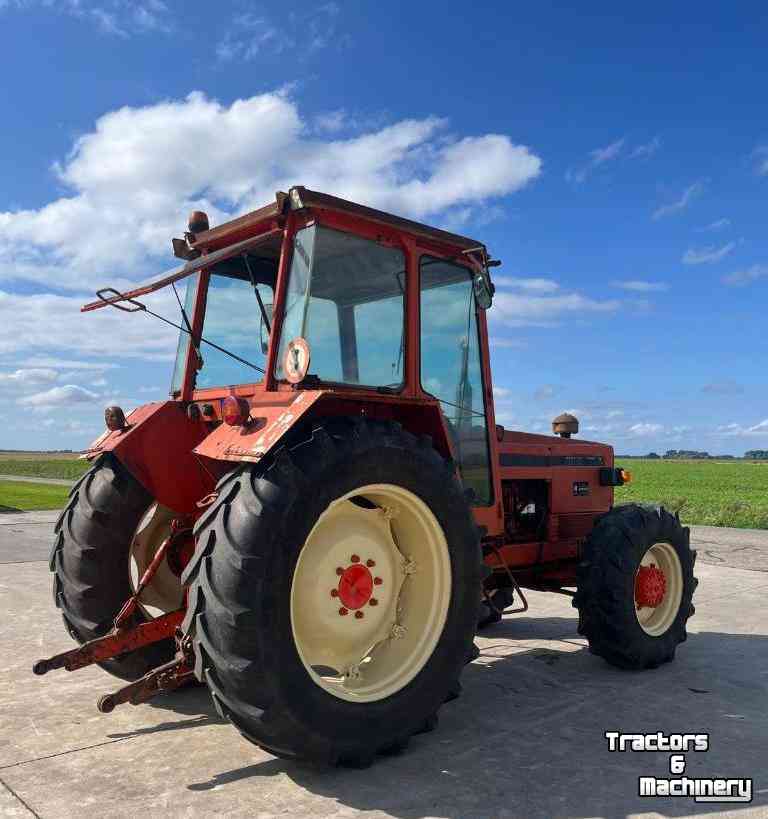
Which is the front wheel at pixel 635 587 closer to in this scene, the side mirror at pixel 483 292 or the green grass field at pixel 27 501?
the side mirror at pixel 483 292

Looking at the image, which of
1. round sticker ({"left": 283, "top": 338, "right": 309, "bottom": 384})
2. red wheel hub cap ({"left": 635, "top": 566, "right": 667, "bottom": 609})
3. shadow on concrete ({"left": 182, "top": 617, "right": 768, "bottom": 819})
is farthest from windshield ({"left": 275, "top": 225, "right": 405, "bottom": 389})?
red wheel hub cap ({"left": 635, "top": 566, "right": 667, "bottom": 609})

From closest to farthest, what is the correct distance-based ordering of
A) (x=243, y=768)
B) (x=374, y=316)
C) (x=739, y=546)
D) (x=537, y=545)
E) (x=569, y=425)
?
1. (x=243, y=768)
2. (x=374, y=316)
3. (x=537, y=545)
4. (x=569, y=425)
5. (x=739, y=546)

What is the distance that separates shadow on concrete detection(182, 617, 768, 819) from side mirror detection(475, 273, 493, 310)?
7.71 feet

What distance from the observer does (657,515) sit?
535cm

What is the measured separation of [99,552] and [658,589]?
366 cm

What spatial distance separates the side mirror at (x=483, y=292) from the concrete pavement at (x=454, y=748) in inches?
92.6

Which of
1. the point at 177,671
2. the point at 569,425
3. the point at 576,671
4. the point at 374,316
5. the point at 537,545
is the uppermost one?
the point at 374,316

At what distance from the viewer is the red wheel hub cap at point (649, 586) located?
17.1ft

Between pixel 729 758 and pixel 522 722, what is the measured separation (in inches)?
38.8

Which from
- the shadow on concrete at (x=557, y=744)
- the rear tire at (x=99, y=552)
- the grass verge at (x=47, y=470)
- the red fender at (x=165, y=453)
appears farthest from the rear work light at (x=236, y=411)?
the grass verge at (x=47, y=470)

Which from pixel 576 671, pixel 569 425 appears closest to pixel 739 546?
pixel 569 425

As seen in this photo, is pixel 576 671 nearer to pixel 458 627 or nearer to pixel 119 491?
pixel 458 627

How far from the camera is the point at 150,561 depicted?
4.50 m

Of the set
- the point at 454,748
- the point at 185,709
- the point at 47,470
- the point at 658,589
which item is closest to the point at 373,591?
the point at 454,748
